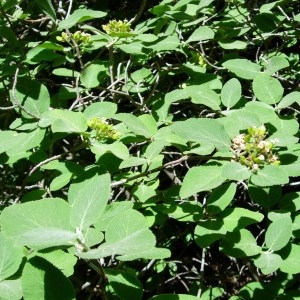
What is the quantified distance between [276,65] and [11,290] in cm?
121

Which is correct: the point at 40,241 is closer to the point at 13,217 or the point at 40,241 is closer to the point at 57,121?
the point at 13,217

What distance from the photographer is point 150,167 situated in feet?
4.33

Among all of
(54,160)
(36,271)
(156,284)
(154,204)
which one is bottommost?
(156,284)

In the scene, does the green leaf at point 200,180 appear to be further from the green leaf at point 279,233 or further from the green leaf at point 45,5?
the green leaf at point 45,5

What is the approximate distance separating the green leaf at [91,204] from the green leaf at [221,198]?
0.44 metres

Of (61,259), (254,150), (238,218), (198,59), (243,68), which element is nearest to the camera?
(61,259)

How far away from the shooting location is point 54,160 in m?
1.41

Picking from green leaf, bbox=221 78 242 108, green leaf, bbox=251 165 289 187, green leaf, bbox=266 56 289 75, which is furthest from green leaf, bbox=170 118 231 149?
green leaf, bbox=266 56 289 75

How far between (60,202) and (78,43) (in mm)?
1013

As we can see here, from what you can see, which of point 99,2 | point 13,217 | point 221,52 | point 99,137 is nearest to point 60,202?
point 13,217

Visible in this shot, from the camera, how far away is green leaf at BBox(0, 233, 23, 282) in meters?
0.89

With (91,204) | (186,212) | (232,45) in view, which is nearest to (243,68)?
(232,45)

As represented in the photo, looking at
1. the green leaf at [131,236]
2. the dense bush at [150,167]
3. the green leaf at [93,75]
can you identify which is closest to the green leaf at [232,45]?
the dense bush at [150,167]

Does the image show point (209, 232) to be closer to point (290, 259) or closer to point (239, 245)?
point (239, 245)
